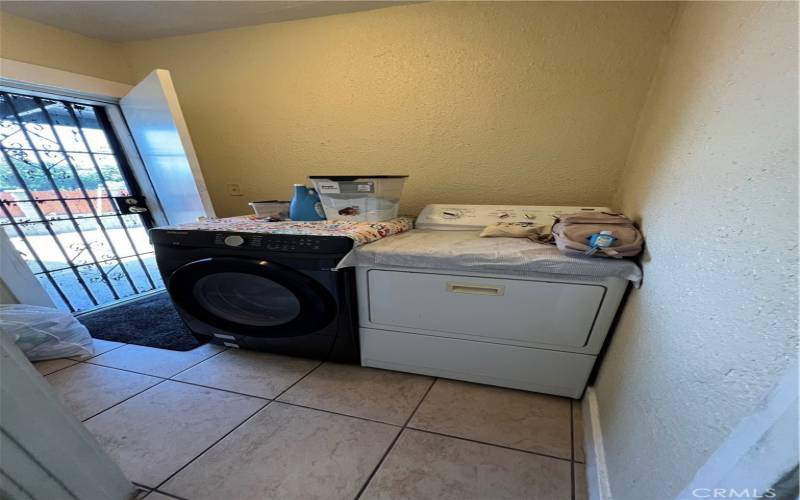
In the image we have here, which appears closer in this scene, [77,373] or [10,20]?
[77,373]

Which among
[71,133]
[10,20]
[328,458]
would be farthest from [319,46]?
[328,458]

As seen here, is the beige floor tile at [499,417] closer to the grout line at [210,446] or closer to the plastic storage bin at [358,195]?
the grout line at [210,446]

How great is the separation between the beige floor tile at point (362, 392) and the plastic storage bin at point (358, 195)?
730mm

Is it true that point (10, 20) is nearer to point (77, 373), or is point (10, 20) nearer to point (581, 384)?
point (77, 373)

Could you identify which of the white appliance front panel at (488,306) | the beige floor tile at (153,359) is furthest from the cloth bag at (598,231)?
the beige floor tile at (153,359)

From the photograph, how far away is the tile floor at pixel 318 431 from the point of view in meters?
0.77

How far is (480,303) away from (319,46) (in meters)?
1.62

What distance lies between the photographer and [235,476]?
0.79 meters

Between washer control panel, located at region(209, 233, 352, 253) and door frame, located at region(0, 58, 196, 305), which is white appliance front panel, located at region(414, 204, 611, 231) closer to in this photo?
washer control panel, located at region(209, 233, 352, 253)

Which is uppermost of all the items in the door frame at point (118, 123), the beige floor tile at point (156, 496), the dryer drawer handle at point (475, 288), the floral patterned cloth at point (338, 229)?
the door frame at point (118, 123)

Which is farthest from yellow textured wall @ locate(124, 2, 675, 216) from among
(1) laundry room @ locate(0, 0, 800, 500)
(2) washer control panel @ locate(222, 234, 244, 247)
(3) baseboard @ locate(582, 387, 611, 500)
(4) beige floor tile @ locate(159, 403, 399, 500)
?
(4) beige floor tile @ locate(159, 403, 399, 500)

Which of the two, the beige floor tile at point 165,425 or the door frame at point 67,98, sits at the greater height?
the door frame at point 67,98

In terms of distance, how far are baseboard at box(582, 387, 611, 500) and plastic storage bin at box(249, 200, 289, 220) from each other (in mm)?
1607

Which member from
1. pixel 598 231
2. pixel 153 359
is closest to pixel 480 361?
pixel 598 231
